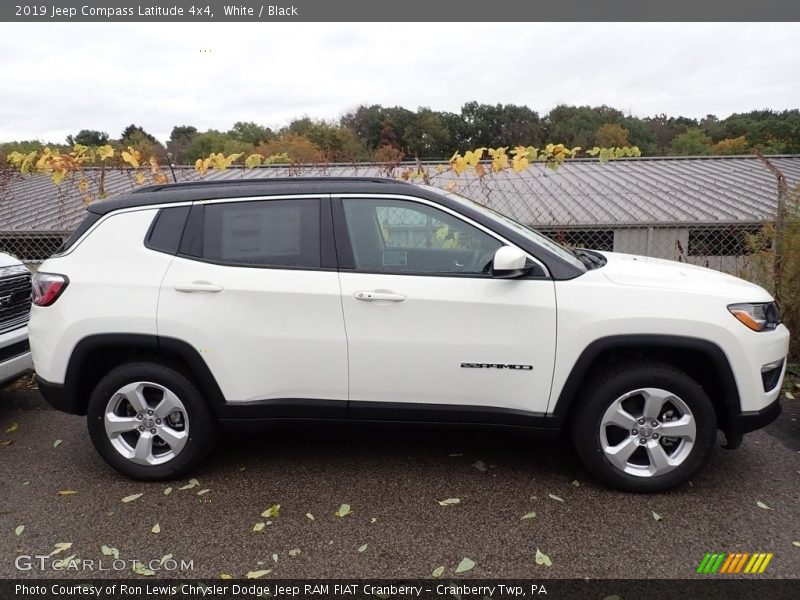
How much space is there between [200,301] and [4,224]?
6.03 metres

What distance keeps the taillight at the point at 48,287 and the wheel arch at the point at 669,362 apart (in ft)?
9.75

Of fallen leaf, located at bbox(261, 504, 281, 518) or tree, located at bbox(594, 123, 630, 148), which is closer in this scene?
fallen leaf, located at bbox(261, 504, 281, 518)

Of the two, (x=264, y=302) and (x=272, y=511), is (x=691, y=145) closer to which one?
(x=264, y=302)

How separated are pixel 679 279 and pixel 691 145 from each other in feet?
191

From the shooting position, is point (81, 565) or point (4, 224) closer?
point (81, 565)

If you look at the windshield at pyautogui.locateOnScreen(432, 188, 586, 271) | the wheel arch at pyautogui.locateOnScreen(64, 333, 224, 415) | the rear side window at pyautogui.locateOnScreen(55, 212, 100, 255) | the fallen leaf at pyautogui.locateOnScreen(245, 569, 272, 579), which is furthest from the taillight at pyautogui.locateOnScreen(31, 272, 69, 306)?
the windshield at pyautogui.locateOnScreen(432, 188, 586, 271)

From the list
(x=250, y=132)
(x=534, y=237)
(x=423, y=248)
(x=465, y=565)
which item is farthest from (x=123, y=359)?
(x=250, y=132)

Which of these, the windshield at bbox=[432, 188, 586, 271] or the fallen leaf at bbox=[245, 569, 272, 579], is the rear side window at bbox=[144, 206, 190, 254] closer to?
the windshield at bbox=[432, 188, 586, 271]

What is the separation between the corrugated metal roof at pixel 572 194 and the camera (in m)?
7.76

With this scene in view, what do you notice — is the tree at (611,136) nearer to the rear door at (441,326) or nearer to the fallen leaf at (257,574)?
the rear door at (441,326)

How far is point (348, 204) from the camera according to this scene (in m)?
3.48

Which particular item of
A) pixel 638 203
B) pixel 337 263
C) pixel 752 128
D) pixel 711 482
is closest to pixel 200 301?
pixel 337 263

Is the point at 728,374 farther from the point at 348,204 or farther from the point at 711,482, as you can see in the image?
the point at 348,204

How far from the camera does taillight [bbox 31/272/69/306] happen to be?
3502mm
